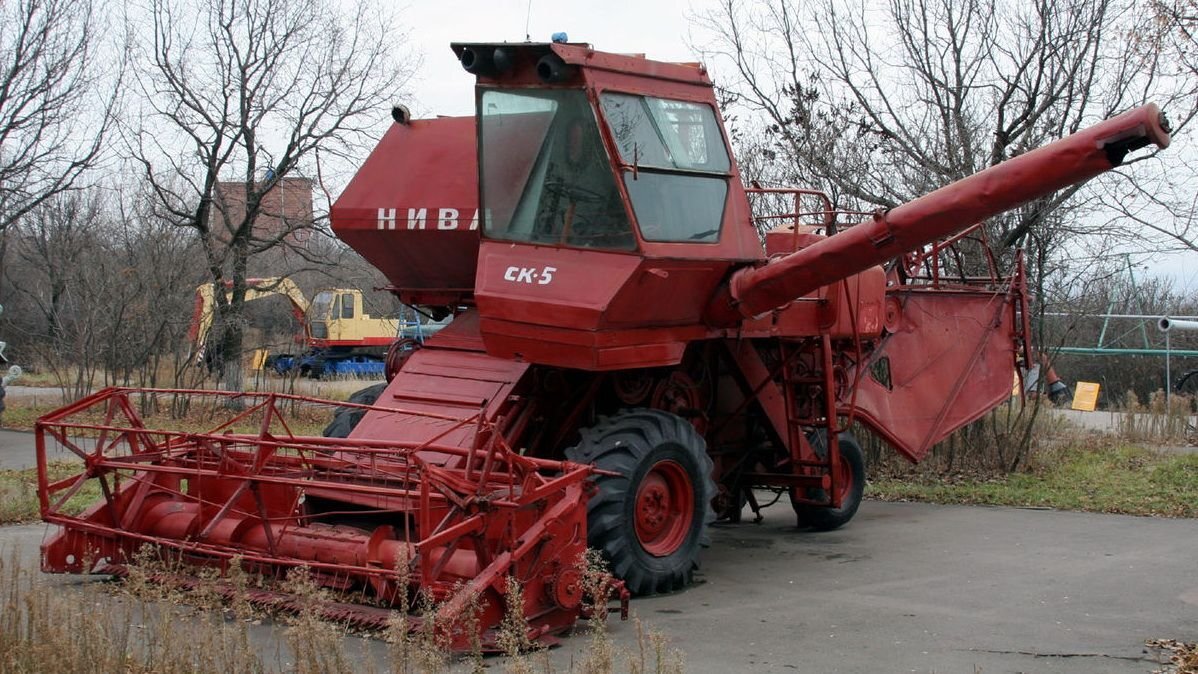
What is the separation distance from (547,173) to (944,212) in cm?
257

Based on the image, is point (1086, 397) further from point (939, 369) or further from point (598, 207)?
point (598, 207)

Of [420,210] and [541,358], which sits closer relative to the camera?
[541,358]

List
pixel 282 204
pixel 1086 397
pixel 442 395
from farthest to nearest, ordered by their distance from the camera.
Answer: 1. pixel 282 204
2. pixel 1086 397
3. pixel 442 395

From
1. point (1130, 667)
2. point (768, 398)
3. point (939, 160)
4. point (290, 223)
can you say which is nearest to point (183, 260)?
point (290, 223)

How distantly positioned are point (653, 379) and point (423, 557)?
3.03 m

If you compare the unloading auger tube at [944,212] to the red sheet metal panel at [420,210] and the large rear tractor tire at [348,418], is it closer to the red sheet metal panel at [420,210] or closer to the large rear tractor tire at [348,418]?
the red sheet metal panel at [420,210]

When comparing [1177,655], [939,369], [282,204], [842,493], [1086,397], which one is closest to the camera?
[1177,655]

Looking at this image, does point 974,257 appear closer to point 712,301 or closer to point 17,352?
point 712,301

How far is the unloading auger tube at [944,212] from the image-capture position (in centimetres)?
688

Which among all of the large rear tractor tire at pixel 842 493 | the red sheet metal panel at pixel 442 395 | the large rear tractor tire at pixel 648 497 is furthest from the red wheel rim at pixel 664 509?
the large rear tractor tire at pixel 842 493

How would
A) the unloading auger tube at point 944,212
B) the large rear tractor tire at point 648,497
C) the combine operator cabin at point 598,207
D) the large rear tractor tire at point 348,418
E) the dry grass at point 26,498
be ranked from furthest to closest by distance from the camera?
1. the dry grass at point 26,498
2. the large rear tractor tire at point 348,418
3. the combine operator cabin at point 598,207
4. the large rear tractor tire at point 648,497
5. the unloading auger tube at point 944,212

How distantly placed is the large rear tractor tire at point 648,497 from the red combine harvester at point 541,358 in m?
0.02

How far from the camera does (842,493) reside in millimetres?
11281

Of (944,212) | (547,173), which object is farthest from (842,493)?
(547,173)
